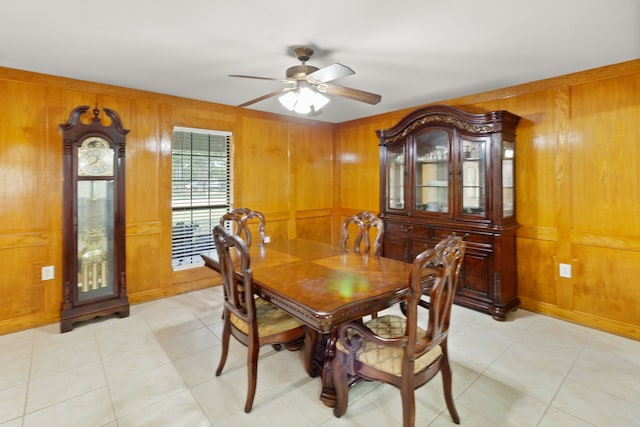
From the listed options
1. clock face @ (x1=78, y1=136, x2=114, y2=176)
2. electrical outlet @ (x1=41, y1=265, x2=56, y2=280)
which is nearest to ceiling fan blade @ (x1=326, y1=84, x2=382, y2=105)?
clock face @ (x1=78, y1=136, x2=114, y2=176)

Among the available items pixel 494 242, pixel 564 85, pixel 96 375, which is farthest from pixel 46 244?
pixel 564 85

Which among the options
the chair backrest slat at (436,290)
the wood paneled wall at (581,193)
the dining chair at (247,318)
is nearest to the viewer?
the chair backrest slat at (436,290)

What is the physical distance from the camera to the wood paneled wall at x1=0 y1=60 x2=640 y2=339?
2889 mm

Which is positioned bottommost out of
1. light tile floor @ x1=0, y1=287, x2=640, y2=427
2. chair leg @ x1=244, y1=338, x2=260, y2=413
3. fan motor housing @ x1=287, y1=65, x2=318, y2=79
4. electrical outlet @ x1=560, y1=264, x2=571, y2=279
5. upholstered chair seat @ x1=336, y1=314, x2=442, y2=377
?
light tile floor @ x1=0, y1=287, x2=640, y2=427

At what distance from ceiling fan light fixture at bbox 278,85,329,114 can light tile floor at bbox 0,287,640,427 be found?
1959 mm

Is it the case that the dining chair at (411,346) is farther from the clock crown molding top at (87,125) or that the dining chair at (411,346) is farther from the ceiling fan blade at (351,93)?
the clock crown molding top at (87,125)

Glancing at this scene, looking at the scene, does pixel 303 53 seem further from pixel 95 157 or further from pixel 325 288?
pixel 95 157

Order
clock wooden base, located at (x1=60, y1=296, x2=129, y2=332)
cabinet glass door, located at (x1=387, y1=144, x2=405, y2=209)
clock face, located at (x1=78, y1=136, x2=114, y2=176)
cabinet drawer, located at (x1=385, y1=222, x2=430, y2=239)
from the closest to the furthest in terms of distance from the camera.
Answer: clock wooden base, located at (x1=60, y1=296, x2=129, y2=332)
clock face, located at (x1=78, y1=136, x2=114, y2=176)
cabinet drawer, located at (x1=385, y1=222, x2=430, y2=239)
cabinet glass door, located at (x1=387, y1=144, x2=405, y2=209)

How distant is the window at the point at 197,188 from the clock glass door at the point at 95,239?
736 mm

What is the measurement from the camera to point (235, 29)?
2.23 m

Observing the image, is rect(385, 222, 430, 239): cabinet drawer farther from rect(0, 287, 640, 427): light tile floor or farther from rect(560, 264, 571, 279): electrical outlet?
rect(560, 264, 571, 279): electrical outlet

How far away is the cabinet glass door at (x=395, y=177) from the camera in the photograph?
4094 mm

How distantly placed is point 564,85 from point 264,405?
3761mm

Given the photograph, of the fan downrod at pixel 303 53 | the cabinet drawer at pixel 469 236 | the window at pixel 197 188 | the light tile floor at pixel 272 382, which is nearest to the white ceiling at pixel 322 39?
the fan downrod at pixel 303 53
